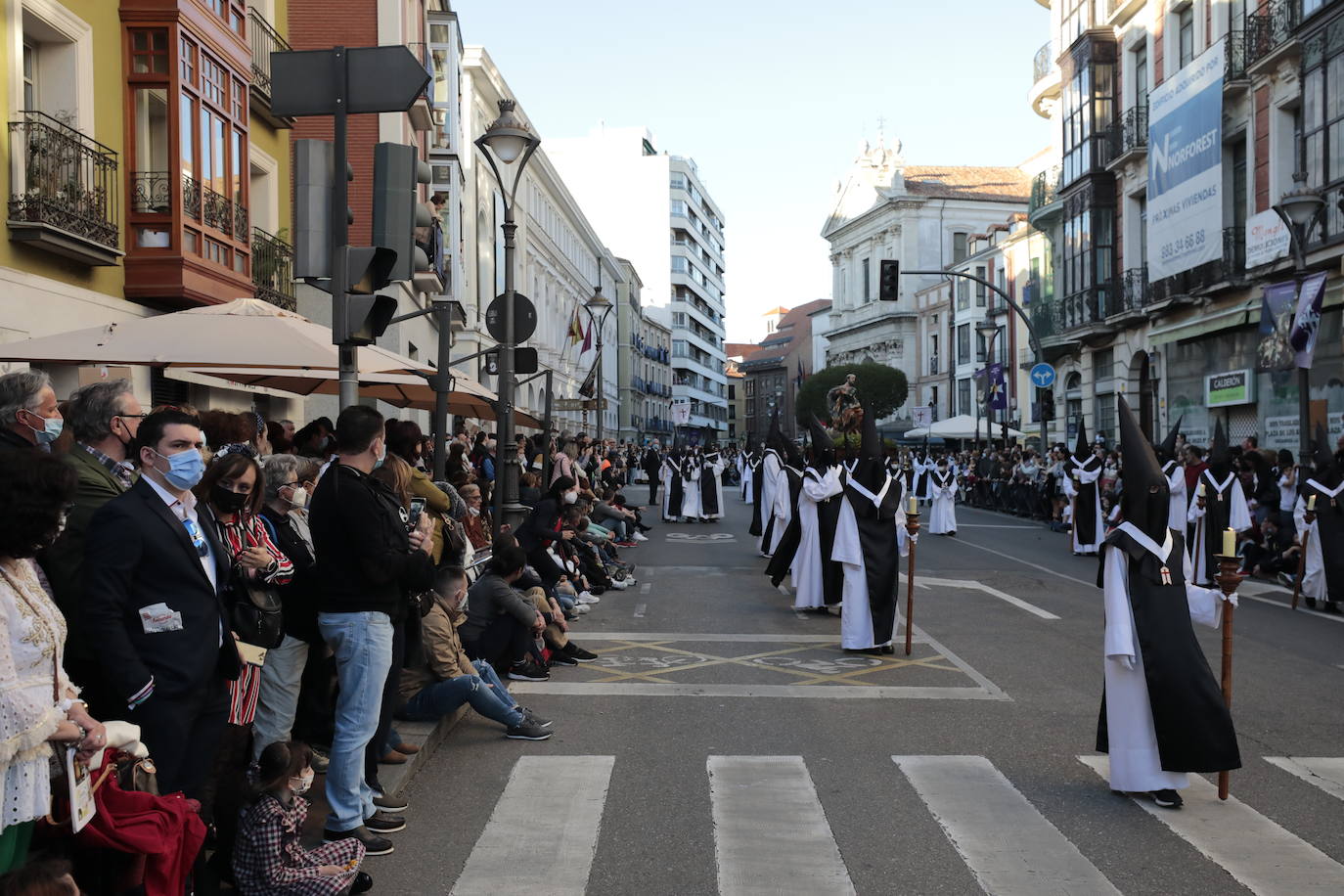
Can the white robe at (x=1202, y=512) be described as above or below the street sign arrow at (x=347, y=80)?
below

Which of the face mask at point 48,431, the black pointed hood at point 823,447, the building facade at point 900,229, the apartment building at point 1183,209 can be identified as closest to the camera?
the face mask at point 48,431

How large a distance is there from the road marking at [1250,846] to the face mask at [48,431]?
5.11 meters

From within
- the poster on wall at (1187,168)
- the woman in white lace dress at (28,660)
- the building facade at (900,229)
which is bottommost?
the woman in white lace dress at (28,660)

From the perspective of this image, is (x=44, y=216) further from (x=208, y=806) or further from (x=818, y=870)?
(x=818, y=870)

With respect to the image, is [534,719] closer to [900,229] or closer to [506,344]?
[506,344]

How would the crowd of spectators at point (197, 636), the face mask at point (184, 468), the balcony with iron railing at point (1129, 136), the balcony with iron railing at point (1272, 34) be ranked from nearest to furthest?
the crowd of spectators at point (197, 636) < the face mask at point (184, 468) < the balcony with iron railing at point (1272, 34) < the balcony with iron railing at point (1129, 136)

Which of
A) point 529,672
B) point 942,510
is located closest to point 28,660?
point 529,672

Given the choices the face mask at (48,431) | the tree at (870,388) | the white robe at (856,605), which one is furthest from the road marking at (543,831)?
the tree at (870,388)

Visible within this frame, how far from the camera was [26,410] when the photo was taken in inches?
195

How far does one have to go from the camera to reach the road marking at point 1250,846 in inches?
200

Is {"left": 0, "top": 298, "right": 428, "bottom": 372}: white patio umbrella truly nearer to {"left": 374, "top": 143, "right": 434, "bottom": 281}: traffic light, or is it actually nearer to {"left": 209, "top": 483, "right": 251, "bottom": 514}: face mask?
{"left": 374, "top": 143, "right": 434, "bottom": 281}: traffic light

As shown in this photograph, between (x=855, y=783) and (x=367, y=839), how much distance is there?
2.55 m

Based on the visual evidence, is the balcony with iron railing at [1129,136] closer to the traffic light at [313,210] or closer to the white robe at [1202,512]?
the white robe at [1202,512]

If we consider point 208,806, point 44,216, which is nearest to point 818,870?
point 208,806
